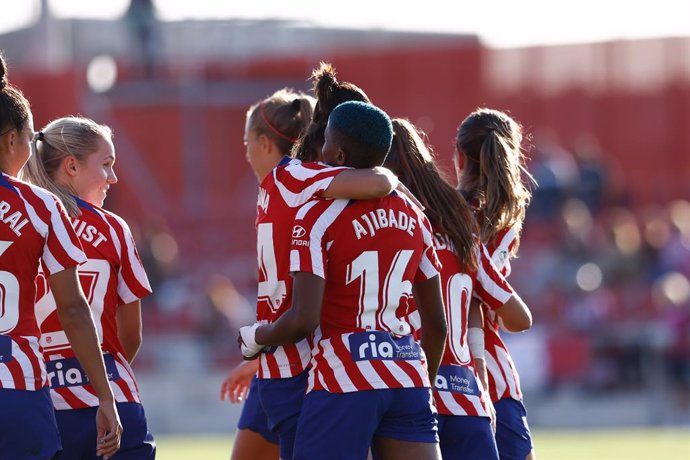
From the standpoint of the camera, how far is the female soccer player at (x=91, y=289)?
4.99 meters

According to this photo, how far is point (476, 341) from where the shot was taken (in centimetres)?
546

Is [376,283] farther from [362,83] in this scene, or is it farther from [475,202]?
[362,83]

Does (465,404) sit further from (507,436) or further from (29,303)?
(29,303)

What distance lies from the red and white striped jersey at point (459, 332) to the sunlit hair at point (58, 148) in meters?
1.39

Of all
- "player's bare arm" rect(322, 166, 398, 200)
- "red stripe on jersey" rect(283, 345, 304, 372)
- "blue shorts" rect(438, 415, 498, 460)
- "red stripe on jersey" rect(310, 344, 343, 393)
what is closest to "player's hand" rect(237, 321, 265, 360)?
"red stripe on jersey" rect(283, 345, 304, 372)

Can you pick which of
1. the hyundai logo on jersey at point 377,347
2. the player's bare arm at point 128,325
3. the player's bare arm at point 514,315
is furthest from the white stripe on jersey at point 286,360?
the player's bare arm at point 514,315

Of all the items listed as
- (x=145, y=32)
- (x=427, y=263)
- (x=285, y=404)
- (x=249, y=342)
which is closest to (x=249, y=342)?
(x=249, y=342)

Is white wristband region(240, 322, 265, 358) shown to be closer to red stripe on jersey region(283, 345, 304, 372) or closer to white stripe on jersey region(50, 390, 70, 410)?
red stripe on jersey region(283, 345, 304, 372)

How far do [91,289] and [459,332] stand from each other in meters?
1.40

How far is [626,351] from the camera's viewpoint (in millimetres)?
15844

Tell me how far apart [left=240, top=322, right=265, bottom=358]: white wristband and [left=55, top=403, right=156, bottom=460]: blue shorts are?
508 mm

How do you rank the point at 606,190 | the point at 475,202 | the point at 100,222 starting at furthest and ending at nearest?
the point at 606,190
the point at 475,202
the point at 100,222

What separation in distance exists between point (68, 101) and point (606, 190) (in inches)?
316

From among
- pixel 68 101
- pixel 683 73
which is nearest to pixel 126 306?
pixel 68 101
